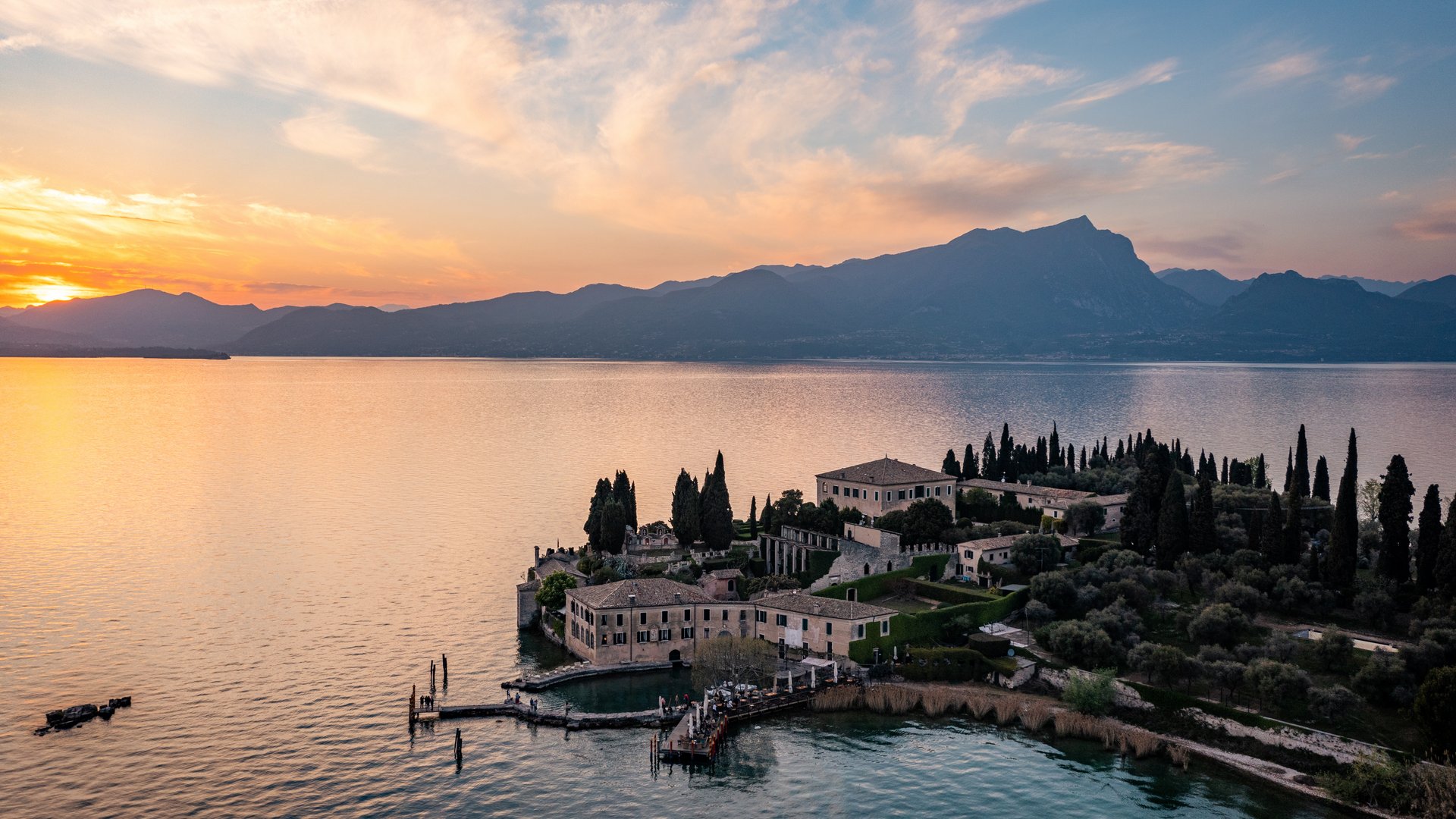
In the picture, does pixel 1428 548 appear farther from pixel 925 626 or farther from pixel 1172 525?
pixel 925 626

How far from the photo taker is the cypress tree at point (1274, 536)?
227 feet

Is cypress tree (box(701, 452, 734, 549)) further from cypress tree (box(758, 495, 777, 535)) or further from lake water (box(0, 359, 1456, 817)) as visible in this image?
lake water (box(0, 359, 1456, 817))

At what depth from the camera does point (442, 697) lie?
192ft

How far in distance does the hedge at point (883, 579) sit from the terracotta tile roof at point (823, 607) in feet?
10.5

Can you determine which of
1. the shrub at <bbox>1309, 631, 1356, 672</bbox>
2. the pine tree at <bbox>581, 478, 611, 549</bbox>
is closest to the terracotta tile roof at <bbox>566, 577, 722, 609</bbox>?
the pine tree at <bbox>581, 478, 611, 549</bbox>

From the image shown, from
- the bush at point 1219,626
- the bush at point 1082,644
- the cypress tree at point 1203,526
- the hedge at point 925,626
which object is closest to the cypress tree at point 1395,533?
the cypress tree at point 1203,526

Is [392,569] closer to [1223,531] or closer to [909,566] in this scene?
[909,566]

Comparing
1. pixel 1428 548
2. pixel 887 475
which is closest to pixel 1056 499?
pixel 887 475

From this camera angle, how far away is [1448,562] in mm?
60156

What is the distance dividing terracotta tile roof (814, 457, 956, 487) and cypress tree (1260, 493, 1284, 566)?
27.3 metres

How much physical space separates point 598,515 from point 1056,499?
47.5m

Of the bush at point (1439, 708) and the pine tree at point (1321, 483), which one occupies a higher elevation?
the pine tree at point (1321, 483)

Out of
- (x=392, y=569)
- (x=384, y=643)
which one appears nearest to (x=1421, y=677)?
(x=384, y=643)

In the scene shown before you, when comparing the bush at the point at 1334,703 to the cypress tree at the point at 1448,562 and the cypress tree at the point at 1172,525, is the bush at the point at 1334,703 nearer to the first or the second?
the cypress tree at the point at 1448,562
